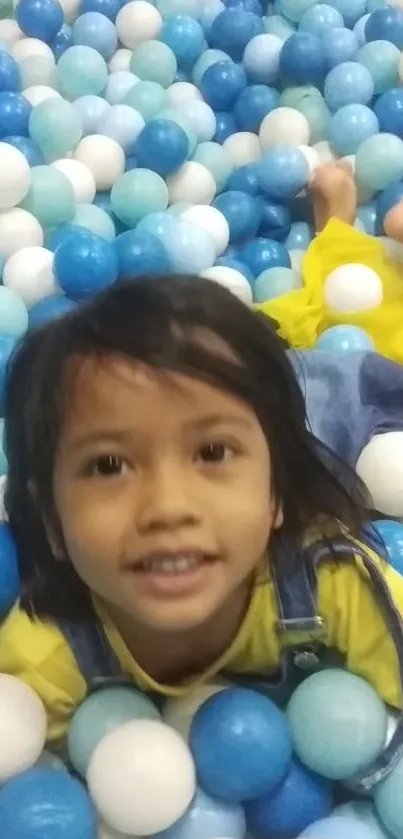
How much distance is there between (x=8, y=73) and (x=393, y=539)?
2.86 ft

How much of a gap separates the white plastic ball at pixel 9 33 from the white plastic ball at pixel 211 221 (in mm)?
457

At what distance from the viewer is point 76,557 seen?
2.33 feet

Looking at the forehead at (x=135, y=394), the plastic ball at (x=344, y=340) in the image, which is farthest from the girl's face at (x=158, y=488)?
the plastic ball at (x=344, y=340)

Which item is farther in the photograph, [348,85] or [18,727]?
[348,85]

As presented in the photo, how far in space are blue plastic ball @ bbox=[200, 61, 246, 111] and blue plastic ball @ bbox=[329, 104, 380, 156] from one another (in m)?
0.16

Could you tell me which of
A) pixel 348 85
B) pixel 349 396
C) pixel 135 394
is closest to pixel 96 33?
pixel 348 85

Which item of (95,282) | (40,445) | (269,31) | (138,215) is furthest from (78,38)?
(40,445)

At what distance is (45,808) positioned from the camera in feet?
2.36

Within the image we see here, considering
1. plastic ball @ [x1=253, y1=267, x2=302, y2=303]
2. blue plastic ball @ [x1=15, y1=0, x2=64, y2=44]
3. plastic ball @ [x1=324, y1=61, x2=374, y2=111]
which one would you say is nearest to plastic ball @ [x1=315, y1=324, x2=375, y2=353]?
plastic ball @ [x1=253, y1=267, x2=302, y2=303]

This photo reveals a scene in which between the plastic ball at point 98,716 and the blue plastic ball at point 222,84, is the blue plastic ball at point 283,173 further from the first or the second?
the plastic ball at point 98,716

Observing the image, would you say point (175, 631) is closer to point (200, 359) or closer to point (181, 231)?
point (200, 359)

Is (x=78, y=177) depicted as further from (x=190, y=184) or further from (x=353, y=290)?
(x=353, y=290)

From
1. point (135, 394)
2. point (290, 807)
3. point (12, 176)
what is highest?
point (135, 394)

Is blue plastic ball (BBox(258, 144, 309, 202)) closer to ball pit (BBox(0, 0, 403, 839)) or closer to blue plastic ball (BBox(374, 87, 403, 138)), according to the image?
ball pit (BBox(0, 0, 403, 839))
